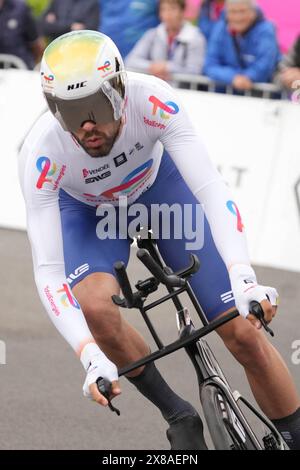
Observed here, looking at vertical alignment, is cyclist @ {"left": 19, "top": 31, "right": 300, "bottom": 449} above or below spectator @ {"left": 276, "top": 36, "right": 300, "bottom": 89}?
above

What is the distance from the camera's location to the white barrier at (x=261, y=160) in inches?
361

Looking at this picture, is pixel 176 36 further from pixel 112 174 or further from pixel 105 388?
pixel 105 388

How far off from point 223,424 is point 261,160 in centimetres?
532

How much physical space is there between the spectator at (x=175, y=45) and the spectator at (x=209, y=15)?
0.26m

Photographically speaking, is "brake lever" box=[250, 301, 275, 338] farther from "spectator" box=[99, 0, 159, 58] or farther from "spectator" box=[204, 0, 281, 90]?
"spectator" box=[99, 0, 159, 58]

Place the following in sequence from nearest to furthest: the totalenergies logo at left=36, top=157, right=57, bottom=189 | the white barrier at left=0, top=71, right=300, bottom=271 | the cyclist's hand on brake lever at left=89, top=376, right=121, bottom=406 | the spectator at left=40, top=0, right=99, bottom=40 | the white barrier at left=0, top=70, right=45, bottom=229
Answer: the cyclist's hand on brake lever at left=89, top=376, right=121, bottom=406 → the totalenergies logo at left=36, top=157, right=57, bottom=189 → the white barrier at left=0, top=71, right=300, bottom=271 → the white barrier at left=0, top=70, right=45, bottom=229 → the spectator at left=40, top=0, right=99, bottom=40

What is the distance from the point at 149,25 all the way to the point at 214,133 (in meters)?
1.67

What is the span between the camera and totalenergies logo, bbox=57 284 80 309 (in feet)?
15.1

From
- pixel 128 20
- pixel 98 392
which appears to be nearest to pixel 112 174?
pixel 98 392

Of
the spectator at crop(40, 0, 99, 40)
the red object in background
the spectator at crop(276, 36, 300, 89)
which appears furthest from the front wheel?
the spectator at crop(40, 0, 99, 40)

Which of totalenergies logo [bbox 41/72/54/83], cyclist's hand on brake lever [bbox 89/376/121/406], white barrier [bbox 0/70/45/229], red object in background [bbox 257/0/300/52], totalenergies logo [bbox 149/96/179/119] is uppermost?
totalenergies logo [bbox 41/72/54/83]

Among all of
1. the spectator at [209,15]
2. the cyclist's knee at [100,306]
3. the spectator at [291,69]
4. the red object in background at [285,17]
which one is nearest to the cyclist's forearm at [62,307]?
the cyclist's knee at [100,306]

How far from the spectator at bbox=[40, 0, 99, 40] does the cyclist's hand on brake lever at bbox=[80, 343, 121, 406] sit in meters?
7.25

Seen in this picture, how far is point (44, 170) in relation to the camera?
4.88 m
